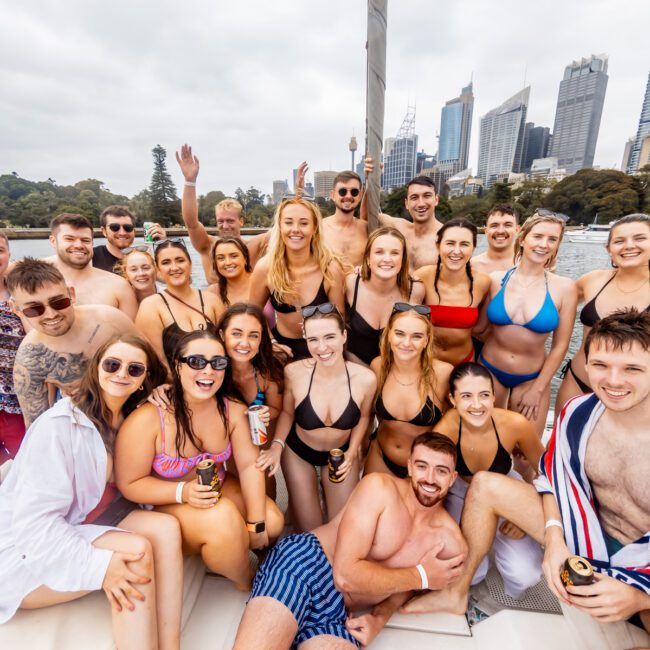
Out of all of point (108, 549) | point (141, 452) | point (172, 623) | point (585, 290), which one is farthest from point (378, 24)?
point (172, 623)

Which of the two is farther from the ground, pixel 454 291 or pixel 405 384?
pixel 454 291

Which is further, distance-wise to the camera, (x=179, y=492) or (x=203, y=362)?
(x=203, y=362)

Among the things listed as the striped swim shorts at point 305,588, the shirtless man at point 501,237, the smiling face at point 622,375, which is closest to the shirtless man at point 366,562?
the striped swim shorts at point 305,588

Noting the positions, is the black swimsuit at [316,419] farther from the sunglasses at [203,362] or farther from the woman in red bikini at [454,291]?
the woman in red bikini at [454,291]

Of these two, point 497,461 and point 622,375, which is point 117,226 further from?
point 622,375

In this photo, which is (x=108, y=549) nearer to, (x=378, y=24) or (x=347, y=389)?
(x=347, y=389)

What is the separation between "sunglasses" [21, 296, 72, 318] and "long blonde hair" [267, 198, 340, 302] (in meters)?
1.44

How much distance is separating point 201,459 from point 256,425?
1.19ft

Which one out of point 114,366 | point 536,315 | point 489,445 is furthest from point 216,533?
point 536,315

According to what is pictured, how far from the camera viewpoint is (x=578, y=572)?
140cm

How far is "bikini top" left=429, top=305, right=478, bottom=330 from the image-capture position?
298 cm

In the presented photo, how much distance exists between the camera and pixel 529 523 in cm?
193

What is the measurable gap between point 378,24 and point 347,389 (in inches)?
110

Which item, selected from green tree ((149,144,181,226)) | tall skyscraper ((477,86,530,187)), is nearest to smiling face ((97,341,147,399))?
green tree ((149,144,181,226))
